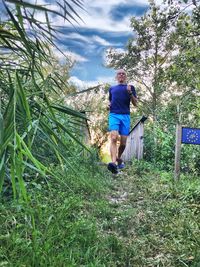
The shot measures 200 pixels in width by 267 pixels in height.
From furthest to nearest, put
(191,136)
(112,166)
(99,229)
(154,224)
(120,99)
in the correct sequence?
(120,99) → (112,166) → (191,136) → (154,224) → (99,229)

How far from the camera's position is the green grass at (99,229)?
2662 mm

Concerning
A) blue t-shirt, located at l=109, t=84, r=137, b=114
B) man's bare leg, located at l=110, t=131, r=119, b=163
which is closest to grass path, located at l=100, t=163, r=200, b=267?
man's bare leg, located at l=110, t=131, r=119, b=163

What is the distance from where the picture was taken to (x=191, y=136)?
5664 millimetres

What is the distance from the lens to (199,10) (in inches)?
262

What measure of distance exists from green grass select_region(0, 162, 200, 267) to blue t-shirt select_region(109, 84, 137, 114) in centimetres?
183

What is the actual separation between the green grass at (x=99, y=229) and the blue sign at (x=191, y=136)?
0.86 metres

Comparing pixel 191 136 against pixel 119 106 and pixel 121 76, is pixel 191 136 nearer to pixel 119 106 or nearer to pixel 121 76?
pixel 119 106

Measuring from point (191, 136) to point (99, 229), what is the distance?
2.65 m

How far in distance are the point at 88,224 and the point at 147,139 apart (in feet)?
22.5

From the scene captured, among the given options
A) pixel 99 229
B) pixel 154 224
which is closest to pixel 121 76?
pixel 154 224

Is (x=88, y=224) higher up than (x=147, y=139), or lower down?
lower down

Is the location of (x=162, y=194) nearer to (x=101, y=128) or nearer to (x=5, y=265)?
(x=5, y=265)

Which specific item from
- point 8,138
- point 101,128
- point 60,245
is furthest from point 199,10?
point 101,128

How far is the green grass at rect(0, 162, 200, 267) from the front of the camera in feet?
8.73
